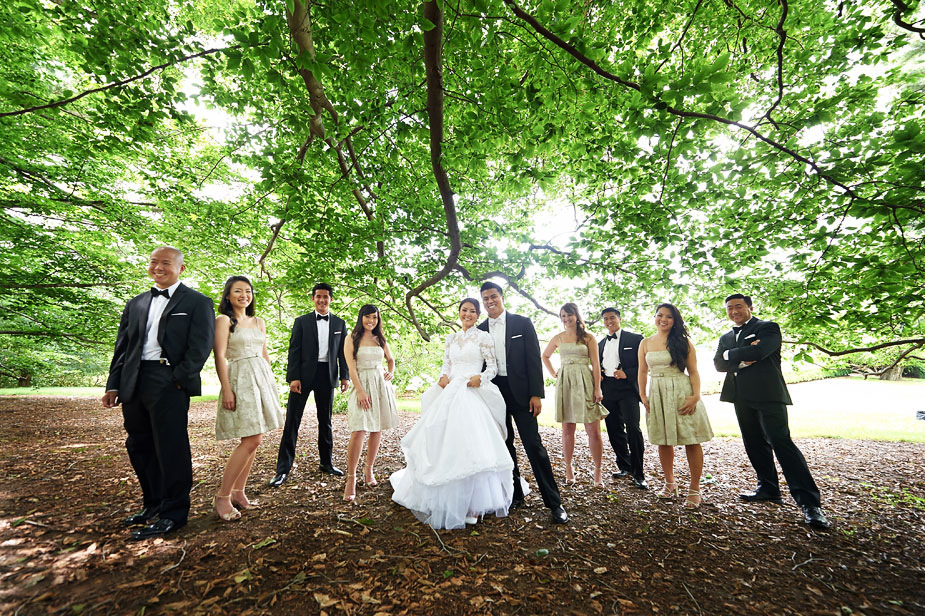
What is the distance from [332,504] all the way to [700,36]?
8287mm

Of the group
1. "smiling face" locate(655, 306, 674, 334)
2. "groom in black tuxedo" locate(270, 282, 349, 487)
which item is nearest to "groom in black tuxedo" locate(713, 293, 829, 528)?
"smiling face" locate(655, 306, 674, 334)

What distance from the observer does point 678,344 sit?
4.03 meters

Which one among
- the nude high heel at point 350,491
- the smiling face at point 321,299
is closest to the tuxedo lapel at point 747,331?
the nude high heel at point 350,491

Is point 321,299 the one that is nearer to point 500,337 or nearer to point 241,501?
point 241,501

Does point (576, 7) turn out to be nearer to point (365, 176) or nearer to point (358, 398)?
point (365, 176)

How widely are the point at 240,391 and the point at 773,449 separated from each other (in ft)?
19.6

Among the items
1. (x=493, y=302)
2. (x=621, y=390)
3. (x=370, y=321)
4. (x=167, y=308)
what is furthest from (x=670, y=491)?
(x=167, y=308)

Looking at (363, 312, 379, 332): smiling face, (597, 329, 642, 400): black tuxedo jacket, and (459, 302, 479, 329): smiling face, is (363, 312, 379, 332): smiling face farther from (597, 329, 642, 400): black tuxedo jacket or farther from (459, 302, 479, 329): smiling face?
(597, 329, 642, 400): black tuxedo jacket

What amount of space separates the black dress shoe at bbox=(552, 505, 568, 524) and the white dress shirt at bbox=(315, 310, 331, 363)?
346cm

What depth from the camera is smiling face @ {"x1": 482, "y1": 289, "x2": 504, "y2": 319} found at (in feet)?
13.1

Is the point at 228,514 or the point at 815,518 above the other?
the point at 228,514

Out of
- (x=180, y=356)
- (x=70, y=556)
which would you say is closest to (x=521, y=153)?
(x=180, y=356)

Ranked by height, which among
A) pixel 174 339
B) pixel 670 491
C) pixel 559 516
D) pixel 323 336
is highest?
pixel 323 336

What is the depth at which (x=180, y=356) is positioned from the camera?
3018 mm
